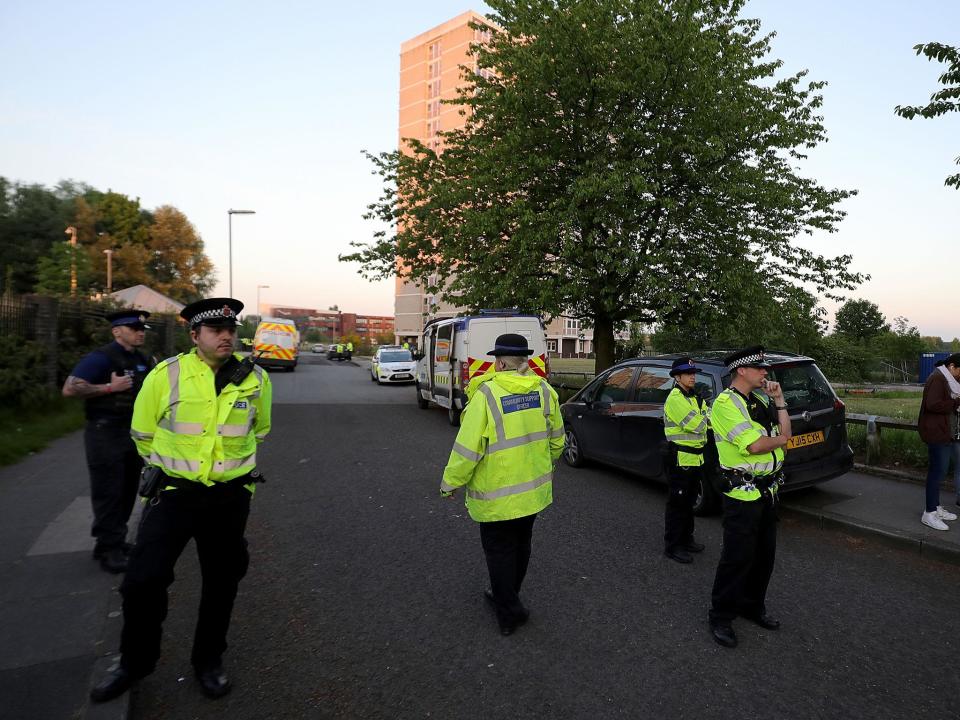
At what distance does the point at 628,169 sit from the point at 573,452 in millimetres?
7054

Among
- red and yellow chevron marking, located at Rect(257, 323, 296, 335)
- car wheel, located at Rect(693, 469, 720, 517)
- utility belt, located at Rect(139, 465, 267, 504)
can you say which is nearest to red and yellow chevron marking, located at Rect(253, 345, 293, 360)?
red and yellow chevron marking, located at Rect(257, 323, 296, 335)

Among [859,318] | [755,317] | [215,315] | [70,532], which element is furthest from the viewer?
[859,318]

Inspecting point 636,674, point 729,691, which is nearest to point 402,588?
point 636,674

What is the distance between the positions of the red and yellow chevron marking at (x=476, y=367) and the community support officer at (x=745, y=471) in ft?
25.6

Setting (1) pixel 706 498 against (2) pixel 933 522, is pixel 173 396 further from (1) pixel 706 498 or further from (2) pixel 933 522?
(2) pixel 933 522

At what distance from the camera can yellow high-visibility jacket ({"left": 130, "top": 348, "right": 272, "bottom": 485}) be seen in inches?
104

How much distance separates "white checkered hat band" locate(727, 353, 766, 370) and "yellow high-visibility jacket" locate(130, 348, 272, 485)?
268 cm

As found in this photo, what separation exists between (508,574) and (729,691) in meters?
1.26

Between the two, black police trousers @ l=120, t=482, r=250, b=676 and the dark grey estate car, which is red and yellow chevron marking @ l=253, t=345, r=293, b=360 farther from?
black police trousers @ l=120, t=482, r=250, b=676

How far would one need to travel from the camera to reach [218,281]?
54344 mm

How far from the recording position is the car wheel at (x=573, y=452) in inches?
313

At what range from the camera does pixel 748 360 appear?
3.38 m

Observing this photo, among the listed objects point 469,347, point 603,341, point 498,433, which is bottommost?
point 498,433

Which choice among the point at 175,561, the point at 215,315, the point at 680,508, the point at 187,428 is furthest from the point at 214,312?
the point at 680,508
